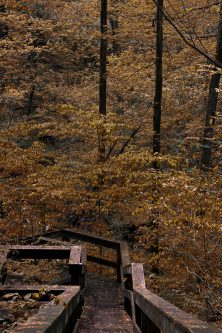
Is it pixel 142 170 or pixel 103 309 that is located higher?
pixel 142 170

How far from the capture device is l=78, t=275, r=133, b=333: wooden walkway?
775 centimetres

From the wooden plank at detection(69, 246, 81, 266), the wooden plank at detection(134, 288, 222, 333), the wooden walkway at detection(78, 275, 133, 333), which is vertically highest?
the wooden plank at detection(134, 288, 222, 333)

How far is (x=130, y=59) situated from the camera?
21234 mm

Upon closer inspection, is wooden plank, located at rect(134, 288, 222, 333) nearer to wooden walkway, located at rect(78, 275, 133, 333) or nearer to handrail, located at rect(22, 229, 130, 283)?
wooden walkway, located at rect(78, 275, 133, 333)

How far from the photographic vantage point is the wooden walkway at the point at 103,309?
7.75 m

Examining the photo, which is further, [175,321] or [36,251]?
[36,251]

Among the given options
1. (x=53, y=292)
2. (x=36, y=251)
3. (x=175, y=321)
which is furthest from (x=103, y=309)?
(x=175, y=321)

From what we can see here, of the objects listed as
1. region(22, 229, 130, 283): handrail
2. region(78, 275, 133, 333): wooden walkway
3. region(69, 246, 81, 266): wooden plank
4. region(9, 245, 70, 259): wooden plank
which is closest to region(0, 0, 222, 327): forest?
region(22, 229, 130, 283): handrail

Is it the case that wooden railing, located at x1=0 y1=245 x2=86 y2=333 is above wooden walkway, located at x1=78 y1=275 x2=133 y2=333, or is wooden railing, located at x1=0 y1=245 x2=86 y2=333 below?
above

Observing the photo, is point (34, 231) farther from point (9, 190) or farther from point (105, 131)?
point (105, 131)

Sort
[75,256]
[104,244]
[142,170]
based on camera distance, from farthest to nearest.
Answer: [142,170] → [104,244] → [75,256]

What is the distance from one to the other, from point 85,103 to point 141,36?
773cm

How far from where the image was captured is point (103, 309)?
383 inches

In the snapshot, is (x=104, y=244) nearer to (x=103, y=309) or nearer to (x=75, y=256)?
(x=103, y=309)
